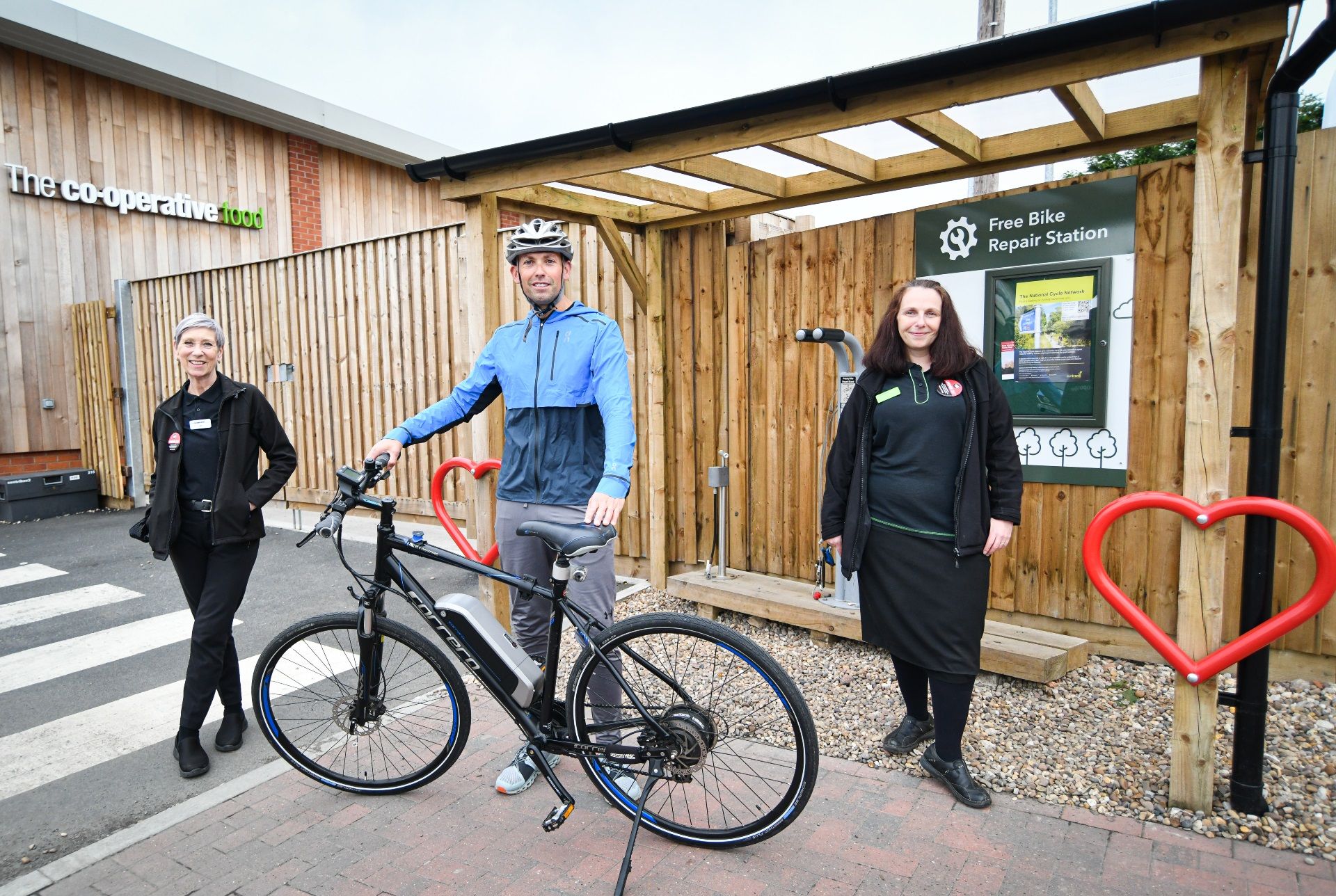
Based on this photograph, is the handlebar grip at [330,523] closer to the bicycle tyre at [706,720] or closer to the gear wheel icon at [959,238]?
the bicycle tyre at [706,720]

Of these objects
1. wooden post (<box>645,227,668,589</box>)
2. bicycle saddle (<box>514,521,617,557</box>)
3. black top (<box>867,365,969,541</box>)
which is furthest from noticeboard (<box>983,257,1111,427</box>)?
bicycle saddle (<box>514,521,617,557</box>)

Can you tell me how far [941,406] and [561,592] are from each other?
148 centimetres

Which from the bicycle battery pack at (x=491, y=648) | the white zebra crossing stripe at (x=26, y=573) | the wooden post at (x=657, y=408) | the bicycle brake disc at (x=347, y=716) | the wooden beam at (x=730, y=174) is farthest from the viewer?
the white zebra crossing stripe at (x=26, y=573)

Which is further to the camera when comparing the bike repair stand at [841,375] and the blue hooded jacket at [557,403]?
the bike repair stand at [841,375]

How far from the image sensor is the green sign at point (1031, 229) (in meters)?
4.01

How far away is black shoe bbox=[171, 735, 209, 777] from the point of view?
10.9 feet

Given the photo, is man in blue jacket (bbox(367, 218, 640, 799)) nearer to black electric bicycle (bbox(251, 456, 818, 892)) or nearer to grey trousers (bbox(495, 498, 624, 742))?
grey trousers (bbox(495, 498, 624, 742))

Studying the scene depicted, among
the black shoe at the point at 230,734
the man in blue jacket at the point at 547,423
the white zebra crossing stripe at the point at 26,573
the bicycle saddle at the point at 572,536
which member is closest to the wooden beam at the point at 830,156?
the man in blue jacket at the point at 547,423

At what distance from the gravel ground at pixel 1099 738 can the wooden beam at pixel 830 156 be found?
254 centimetres

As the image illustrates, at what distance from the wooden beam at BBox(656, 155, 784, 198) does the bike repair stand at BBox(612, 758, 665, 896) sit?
2.54 meters

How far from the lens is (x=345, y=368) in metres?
8.62

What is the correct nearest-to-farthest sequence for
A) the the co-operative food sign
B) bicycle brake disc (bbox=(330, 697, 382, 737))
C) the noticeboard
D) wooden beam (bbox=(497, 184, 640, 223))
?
bicycle brake disc (bbox=(330, 697, 382, 737))
the noticeboard
wooden beam (bbox=(497, 184, 640, 223))
the the co-operative food sign

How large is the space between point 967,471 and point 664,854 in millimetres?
1651

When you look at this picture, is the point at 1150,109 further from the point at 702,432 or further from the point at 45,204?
the point at 45,204
